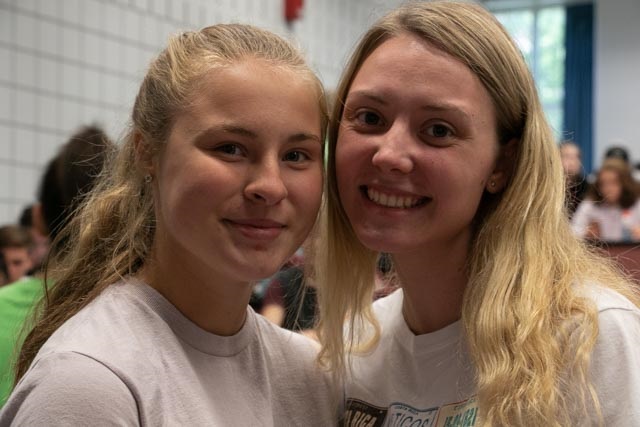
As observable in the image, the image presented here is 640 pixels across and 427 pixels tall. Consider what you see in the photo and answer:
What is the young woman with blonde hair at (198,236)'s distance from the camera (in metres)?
1.37

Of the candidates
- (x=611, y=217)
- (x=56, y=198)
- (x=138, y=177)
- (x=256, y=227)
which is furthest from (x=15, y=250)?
(x=611, y=217)

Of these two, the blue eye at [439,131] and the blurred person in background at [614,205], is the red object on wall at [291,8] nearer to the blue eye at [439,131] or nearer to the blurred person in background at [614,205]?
the blurred person in background at [614,205]

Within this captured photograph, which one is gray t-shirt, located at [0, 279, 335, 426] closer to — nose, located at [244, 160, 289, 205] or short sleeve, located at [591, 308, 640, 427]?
nose, located at [244, 160, 289, 205]

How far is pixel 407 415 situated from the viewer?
1.62 meters

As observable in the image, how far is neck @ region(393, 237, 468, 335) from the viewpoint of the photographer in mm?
1699

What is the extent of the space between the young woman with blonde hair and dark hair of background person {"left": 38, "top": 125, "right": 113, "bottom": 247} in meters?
0.88

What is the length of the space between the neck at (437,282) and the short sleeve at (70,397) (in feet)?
2.19

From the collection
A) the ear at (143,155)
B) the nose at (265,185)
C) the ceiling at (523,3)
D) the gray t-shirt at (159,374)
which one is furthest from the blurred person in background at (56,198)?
the ceiling at (523,3)

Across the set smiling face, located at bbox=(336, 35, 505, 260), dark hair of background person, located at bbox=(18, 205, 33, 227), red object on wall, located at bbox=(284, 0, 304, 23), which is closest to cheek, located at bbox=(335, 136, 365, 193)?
smiling face, located at bbox=(336, 35, 505, 260)

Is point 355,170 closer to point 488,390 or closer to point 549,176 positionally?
point 549,176

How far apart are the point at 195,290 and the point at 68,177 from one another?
44.9 inches

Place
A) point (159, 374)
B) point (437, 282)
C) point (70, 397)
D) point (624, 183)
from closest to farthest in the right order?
point (70, 397), point (159, 374), point (437, 282), point (624, 183)

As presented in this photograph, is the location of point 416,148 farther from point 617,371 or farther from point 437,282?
point 617,371

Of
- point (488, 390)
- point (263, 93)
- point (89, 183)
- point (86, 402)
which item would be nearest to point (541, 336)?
point (488, 390)
